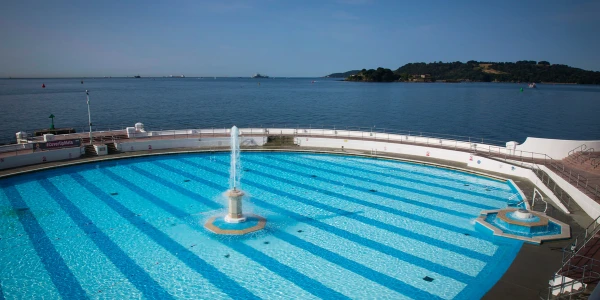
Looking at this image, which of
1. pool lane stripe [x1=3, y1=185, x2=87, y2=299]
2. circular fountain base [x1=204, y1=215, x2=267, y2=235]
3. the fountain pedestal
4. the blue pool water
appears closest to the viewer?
pool lane stripe [x1=3, y1=185, x2=87, y2=299]

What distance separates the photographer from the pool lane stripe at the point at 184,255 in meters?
9.79

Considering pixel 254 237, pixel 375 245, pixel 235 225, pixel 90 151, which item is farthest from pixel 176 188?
pixel 375 245

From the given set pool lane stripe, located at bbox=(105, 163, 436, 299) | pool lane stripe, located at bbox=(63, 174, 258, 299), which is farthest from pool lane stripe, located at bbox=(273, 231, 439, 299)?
pool lane stripe, located at bbox=(63, 174, 258, 299)

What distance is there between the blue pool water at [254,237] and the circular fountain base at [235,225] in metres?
0.25

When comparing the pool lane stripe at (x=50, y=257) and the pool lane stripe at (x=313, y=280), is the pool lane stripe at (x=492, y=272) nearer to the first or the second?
the pool lane stripe at (x=313, y=280)

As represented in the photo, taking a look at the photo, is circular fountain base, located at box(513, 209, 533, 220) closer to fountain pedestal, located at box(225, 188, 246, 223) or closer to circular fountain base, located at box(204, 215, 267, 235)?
circular fountain base, located at box(204, 215, 267, 235)

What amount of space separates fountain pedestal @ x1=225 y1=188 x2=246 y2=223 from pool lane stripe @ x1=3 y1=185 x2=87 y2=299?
16.9 feet

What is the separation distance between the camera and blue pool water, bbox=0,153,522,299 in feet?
32.6

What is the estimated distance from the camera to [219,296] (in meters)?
9.50

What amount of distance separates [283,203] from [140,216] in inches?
227

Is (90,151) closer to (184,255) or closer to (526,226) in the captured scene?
(184,255)

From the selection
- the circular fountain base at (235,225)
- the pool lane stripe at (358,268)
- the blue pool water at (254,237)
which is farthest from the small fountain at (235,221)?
the pool lane stripe at (358,268)

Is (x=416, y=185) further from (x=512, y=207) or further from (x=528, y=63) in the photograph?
(x=528, y=63)

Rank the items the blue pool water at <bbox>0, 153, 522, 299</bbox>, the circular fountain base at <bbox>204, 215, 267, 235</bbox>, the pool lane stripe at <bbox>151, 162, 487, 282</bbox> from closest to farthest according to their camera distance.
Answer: the blue pool water at <bbox>0, 153, 522, 299</bbox>
the pool lane stripe at <bbox>151, 162, 487, 282</bbox>
the circular fountain base at <bbox>204, 215, 267, 235</bbox>
